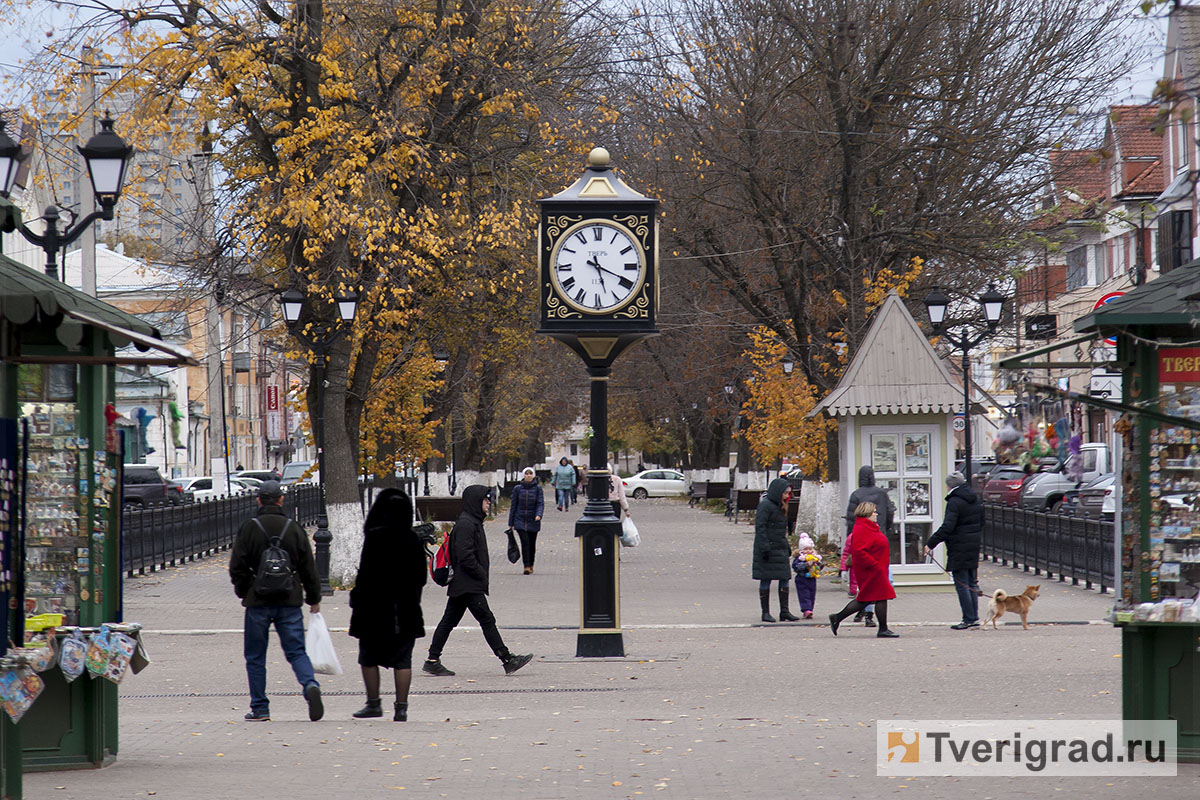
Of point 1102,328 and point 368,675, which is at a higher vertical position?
point 1102,328

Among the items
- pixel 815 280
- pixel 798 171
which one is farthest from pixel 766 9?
pixel 815 280

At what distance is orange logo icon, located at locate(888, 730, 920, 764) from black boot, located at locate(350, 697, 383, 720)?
382cm

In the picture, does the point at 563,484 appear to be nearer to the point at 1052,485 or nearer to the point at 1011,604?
the point at 1052,485

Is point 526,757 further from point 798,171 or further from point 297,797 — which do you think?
point 798,171

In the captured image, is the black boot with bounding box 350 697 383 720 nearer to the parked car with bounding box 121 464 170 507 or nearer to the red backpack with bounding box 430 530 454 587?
the red backpack with bounding box 430 530 454 587

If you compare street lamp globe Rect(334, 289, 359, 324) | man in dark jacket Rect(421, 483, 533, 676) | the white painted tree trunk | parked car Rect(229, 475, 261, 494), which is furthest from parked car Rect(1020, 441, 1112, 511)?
man in dark jacket Rect(421, 483, 533, 676)

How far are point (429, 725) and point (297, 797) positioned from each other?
2.94 metres

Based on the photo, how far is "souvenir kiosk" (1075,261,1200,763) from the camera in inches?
350

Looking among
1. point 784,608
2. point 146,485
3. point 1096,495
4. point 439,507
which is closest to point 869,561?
point 784,608

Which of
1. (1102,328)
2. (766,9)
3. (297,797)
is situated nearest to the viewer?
(297,797)

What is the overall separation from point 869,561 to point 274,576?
25.9 ft

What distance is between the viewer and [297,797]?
8.14 m

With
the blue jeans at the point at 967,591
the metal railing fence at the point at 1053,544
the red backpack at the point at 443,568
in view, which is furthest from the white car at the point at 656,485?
the red backpack at the point at 443,568

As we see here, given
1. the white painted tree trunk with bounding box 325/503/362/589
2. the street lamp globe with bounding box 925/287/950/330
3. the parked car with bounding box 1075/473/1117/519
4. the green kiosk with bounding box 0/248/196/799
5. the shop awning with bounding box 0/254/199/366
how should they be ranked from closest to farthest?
the shop awning with bounding box 0/254/199/366
the green kiosk with bounding box 0/248/196/799
the white painted tree trunk with bounding box 325/503/362/589
the street lamp globe with bounding box 925/287/950/330
the parked car with bounding box 1075/473/1117/519
